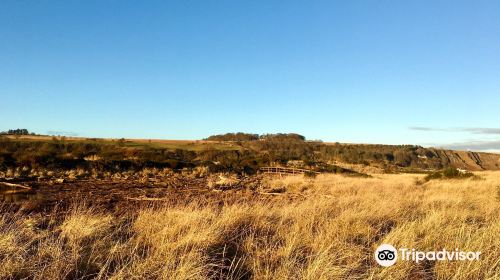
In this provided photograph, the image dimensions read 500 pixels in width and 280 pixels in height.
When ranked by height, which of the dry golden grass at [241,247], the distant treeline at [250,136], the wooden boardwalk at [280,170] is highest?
the distant treeline at [250,136]

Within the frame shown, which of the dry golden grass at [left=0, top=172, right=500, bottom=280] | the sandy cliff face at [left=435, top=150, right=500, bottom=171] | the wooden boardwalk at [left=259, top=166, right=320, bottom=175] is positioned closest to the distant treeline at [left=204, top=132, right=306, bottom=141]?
the sandy cliff face at [left=435, top=150, right=500, bottom=171]

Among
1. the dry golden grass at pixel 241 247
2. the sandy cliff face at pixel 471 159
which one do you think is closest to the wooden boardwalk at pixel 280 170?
the dry golden grass at pixel 241 247

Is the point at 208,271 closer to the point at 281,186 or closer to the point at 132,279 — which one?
the point at 132,279

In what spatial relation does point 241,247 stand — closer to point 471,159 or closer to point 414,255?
point 414,255

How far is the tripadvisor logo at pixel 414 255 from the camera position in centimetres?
448

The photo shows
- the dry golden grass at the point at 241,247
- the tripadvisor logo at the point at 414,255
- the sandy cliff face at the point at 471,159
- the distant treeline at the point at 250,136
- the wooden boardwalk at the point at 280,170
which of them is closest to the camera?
the dry golden grass at the point at 241,247

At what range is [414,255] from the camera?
466 centimetres

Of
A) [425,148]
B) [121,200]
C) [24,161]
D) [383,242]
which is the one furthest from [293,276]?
[425,148]

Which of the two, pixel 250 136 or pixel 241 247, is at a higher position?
pixel 250 136

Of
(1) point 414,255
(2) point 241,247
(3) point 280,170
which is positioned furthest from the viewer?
(3) point 280,170

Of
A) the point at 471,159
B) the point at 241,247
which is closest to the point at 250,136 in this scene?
the point at 471,159

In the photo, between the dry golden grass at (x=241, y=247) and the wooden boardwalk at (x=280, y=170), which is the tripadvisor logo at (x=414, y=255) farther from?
the wooden boardwalk at (x=280, y=170)

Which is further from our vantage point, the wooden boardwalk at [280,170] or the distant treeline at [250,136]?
the distant treeline at [250,136]

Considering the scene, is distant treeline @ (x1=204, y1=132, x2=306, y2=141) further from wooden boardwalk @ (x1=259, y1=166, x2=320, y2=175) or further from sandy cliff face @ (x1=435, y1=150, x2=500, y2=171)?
wooden boardwalk @ (x1=259, y1=166, x2=320, y2=175)
